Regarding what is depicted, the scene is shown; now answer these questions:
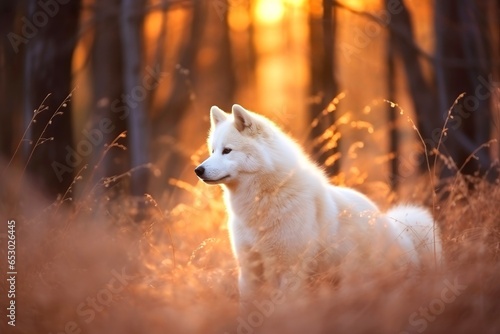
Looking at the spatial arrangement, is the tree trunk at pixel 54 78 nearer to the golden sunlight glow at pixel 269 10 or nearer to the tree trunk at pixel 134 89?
the tree trunk at pixel 134 89

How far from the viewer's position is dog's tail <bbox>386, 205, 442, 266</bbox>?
3.96 meters

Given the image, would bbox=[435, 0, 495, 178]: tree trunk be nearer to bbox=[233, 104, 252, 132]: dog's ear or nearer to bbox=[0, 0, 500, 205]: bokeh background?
bbox=[0, 0, 500, 205]: bokeh background

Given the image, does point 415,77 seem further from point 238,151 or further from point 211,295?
point 211,295

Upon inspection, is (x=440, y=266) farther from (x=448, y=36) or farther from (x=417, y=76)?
(x=448, y=36)

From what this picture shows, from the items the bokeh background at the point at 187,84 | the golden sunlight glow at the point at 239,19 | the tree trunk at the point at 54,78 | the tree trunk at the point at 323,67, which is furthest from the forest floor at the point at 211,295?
the golden sunlight glow at the point at 239,19

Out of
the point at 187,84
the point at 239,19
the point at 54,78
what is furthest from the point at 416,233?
the point at 239,19

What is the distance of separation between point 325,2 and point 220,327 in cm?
474

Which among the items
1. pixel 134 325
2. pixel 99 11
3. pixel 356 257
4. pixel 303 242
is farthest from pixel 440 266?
pixel 99 11

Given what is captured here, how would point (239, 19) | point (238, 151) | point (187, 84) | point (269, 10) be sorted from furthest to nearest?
point (239, 19)
point (269, 10)
point (187, 84)
point (238, 151)

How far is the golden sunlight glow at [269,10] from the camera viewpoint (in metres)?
8.79

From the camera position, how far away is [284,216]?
3.97 m

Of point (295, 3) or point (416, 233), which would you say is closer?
point (416, 233)

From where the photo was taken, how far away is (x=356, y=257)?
12.9 feet

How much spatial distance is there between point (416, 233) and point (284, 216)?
1.04 meters
